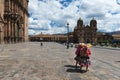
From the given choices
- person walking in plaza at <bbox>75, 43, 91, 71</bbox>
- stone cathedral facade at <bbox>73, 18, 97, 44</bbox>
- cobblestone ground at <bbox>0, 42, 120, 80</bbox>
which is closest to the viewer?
cobblestone ground at <bbox>0, 42, 120, 80</bbox>

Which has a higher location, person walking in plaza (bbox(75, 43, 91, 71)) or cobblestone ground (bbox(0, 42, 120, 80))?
person walking in plaza (bbox(75, 43, 91, 71))

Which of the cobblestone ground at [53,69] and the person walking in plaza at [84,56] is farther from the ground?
the person walking in plaza at [84,56]

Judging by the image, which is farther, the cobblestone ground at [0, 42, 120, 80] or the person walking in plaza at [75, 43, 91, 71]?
the person walking in plaza at [75, 43, 91, 71]

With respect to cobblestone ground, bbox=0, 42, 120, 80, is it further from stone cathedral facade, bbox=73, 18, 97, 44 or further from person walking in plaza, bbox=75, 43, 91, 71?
stone cathedral facade, bbox=73, 18, 97, 44

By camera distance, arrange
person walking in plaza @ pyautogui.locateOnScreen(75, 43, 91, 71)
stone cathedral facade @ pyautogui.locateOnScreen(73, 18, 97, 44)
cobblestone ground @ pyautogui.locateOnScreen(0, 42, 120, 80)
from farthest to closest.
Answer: stone cathedral facade @ pyautogui.locateOnScreen(73, 18, 97, 44) < person walking in plaza @ pyautogui.locateOnScreen(75, 43, 91, 71) < cobblestone ground @ pyautogui.locateOnScreen(0, 42, 120, 80)

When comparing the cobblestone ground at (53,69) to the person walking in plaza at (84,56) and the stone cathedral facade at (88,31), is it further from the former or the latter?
the stone cathedral facade at (88,31)

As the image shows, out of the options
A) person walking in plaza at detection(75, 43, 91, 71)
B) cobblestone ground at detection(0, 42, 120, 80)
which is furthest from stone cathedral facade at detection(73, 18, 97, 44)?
person walking in plaza at detection(75, 43, 91, 71)

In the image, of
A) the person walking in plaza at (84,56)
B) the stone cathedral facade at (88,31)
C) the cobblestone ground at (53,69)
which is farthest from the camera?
the stone cathedral facade at (88,31)

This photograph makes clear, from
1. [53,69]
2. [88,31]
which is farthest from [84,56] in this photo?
[88,31]

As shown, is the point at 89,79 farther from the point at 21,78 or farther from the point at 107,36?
the point at 107,36

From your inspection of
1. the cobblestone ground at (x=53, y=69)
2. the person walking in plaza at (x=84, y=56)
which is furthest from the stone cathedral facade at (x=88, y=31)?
the person walking in plaza at (x=84, y=56)

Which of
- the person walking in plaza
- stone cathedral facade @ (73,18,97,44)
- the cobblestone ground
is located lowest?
the cobblestone ground

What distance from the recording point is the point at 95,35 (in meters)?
165

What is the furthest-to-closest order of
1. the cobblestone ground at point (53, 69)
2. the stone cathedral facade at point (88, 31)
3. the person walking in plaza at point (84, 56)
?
the stone cathedral facade at point (88, 31)
the person walking in plaza at point (84, 56)
the cobblestone ground at point (53, 69)
